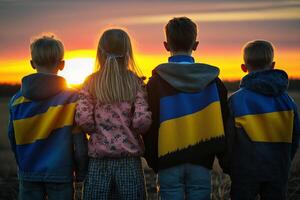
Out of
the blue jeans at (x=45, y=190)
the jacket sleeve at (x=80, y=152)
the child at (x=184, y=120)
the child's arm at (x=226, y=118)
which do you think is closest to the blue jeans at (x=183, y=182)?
the child at (x=184, y=120)

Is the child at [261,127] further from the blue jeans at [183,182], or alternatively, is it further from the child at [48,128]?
the child at [48,128]

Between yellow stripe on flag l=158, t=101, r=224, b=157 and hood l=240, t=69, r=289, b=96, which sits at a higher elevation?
hood l=240, t=69, r=289, b=96

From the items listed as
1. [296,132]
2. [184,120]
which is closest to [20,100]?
[184,120]

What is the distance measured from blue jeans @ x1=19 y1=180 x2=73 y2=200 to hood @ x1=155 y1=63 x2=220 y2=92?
1193 millimetres

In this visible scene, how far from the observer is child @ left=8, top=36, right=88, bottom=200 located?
4.37 metres

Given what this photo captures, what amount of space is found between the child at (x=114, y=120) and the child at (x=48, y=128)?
0.16 m

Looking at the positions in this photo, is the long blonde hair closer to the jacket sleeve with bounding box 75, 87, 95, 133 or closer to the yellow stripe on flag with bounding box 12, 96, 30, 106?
the jacket sleeve with bounding box 75, 87, 95, 133

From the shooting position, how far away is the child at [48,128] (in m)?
4.37

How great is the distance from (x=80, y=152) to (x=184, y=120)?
86 centimetres

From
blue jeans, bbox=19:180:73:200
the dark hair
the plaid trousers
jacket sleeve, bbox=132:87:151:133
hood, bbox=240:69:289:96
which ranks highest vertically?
the dark hair

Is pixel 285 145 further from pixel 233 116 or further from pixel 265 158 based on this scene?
pixel 233 116

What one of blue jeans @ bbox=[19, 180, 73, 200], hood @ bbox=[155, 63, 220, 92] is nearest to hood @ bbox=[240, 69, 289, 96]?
hood @ bbox=[155, 63, 220, 92]

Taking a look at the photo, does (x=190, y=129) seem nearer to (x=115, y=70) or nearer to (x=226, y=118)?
(x=226, y=118)

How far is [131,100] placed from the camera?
423cm
